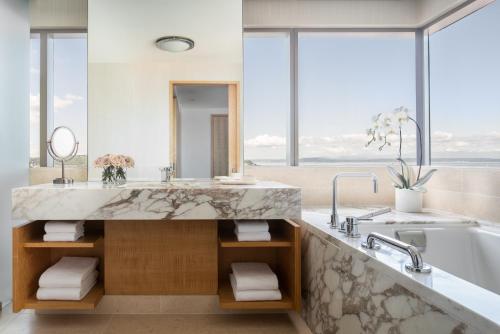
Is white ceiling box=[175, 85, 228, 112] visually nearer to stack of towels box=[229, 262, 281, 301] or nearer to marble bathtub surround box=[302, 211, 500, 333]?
marble bathtub surround box=[302, 211, 500, 333]

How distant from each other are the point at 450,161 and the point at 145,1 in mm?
2517

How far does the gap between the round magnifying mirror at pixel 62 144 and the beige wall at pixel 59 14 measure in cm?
82

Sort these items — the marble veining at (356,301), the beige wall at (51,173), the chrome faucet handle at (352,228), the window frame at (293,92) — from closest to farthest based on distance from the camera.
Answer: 1. the marble veining at (356,301)
2. the chrome faucet handle at (352,228)
3. the beige wall at (51,173)
4. the window frame at (293,92)

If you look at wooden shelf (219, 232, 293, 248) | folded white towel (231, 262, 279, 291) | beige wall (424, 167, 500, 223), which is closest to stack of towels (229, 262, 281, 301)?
folded white towel (231, 262, 279, 291)

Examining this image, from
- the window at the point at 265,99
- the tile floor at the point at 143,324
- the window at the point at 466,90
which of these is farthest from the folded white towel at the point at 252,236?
the window at the point at 466,90

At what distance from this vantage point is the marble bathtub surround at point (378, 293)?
0.97 m

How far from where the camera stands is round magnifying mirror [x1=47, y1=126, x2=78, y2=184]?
2.60 m

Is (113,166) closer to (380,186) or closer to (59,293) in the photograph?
(59,293)

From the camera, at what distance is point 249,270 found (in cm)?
232

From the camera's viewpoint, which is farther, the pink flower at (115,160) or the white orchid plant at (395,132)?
the white orchid plant at (395,132)

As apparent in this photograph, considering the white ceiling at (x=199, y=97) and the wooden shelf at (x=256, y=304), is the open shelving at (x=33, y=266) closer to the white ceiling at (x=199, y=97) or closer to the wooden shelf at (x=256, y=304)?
the wooden shelf at (x=256, y=304)

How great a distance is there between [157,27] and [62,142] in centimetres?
108

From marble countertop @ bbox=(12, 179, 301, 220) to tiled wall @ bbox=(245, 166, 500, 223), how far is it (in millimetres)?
793

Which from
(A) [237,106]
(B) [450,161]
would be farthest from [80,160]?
(B) [450,161]
